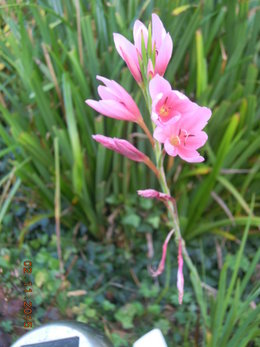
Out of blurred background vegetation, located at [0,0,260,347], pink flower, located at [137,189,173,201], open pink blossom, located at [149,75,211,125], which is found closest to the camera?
open pink blossom, located at [149,75,211,125]

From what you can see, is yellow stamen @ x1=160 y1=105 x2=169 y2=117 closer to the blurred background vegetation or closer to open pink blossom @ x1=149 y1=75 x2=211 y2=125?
open pink blossom @ x1=149 y1=75 x2=211 y2=125

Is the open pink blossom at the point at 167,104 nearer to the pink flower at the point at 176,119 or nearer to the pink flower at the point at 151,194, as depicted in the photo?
the pink flower at the point at 176,119

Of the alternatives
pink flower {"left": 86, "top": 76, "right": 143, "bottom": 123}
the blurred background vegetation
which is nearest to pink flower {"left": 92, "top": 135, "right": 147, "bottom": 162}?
pink flower {"left": 86, "top": 76, "right": 143, "bottom": 123}

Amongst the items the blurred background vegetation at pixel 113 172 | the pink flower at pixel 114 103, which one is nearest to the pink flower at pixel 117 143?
the pink flower at pixel 114 103

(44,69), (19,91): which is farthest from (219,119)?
(19,91)

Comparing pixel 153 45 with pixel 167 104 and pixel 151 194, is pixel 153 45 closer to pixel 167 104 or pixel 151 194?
pixel 167 104
